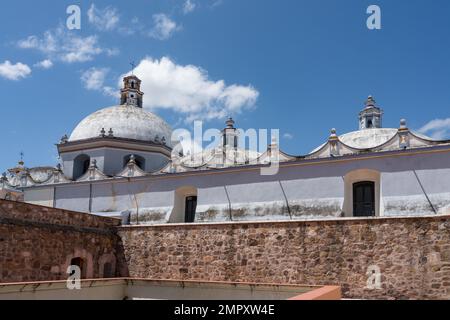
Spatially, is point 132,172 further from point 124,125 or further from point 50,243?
point 50,243

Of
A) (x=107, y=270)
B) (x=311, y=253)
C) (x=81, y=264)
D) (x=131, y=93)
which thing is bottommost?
(x=107, y=270)

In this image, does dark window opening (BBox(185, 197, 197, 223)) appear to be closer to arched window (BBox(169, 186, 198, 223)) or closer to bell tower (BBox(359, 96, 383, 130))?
arched window (BBox(169, 186, 198, 223))

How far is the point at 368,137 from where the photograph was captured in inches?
728

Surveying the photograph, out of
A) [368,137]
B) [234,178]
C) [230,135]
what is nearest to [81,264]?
[234,178]

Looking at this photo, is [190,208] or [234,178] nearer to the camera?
[234,178]

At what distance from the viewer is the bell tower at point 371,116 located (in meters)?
→ 21.2

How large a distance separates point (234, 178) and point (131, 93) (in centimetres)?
946

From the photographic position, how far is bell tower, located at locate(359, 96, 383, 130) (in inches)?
836

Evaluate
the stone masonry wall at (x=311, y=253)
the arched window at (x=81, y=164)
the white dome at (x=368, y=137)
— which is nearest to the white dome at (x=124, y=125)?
the arched window at (x=81, y=164)

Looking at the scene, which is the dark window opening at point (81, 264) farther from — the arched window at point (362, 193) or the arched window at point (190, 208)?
the arched window at point (362, 193)

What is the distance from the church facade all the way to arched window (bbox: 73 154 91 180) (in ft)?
0.14

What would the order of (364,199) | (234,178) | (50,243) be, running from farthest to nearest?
(234,178), (364,199), (50,243)

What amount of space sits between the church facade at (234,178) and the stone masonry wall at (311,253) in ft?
3.79

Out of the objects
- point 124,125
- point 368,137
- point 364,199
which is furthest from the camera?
point 124,125
